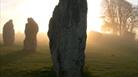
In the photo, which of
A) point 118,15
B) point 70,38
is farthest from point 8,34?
point 118,15

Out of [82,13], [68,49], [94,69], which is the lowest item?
[94,69]

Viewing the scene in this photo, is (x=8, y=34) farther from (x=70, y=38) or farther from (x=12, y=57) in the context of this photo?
(x=70, y=38)

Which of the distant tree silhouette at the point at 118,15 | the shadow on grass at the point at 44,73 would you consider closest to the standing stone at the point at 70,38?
the shadow on grass at the point at 44,73

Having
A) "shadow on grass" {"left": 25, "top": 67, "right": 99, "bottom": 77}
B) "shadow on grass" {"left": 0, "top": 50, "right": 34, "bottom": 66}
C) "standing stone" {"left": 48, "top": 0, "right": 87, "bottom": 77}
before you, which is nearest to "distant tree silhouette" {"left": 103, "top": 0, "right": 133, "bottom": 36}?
A: "shadow on grass" {"left": 0, "top": 50, "right": 34, "bottom": 66}

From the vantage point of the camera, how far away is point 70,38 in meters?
29.9

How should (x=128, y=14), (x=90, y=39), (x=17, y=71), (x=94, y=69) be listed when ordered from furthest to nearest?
(x=128, y=14)
(x=90, y=39)
(x=94, y=69)
(x=17, y=71)

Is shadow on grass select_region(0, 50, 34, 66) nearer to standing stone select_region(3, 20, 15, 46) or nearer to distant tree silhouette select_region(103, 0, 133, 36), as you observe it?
standing stone select_region(3, 20, 15, 46)

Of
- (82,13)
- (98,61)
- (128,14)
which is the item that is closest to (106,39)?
(128,14)

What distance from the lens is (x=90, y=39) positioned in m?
84.7

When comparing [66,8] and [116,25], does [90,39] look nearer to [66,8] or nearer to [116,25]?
[116,25]

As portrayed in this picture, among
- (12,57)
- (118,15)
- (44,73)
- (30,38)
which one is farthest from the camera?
(118,15)

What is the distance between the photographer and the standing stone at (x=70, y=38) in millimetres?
29859

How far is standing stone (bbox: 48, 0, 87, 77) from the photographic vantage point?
29.9 m

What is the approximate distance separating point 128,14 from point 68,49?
69.6 metres
